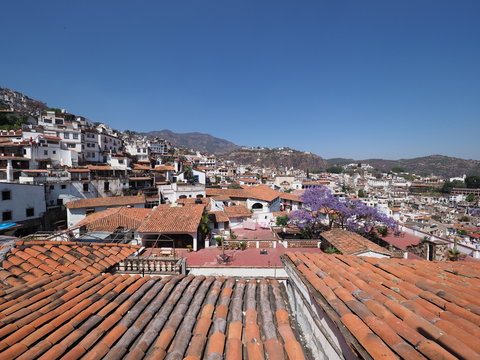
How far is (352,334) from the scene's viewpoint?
93.6 inches

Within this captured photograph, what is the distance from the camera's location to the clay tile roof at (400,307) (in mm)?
2039

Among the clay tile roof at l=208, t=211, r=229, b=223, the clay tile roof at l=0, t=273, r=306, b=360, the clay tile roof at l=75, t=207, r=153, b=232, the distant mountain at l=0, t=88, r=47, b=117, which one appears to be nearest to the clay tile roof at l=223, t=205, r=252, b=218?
the clay tile roof at l=208, t=211, r=229, b=223

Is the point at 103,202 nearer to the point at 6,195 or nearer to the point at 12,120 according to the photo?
the point at 6,195

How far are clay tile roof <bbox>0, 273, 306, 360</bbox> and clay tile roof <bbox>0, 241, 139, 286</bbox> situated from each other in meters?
1.13

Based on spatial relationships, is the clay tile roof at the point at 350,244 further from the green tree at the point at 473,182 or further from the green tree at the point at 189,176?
the green tree at the point at 473,182

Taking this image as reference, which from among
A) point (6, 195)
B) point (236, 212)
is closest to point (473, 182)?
point (236, 212)

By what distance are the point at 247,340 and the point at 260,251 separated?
12879mm

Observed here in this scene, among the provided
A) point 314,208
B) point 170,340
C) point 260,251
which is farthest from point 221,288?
point 314,208

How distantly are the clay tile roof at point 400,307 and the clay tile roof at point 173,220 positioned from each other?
12.9 meters

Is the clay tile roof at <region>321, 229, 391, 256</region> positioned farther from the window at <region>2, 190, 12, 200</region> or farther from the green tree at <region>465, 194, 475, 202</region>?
the green tree at <region>465, 194, 475, 202</region>

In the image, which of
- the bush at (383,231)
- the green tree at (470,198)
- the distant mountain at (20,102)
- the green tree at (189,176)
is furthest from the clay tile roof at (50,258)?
the green tree at (470,198)

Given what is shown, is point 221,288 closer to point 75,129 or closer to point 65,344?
point 65,344

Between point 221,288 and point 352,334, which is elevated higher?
point 352,334

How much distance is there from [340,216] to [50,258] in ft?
66.1
